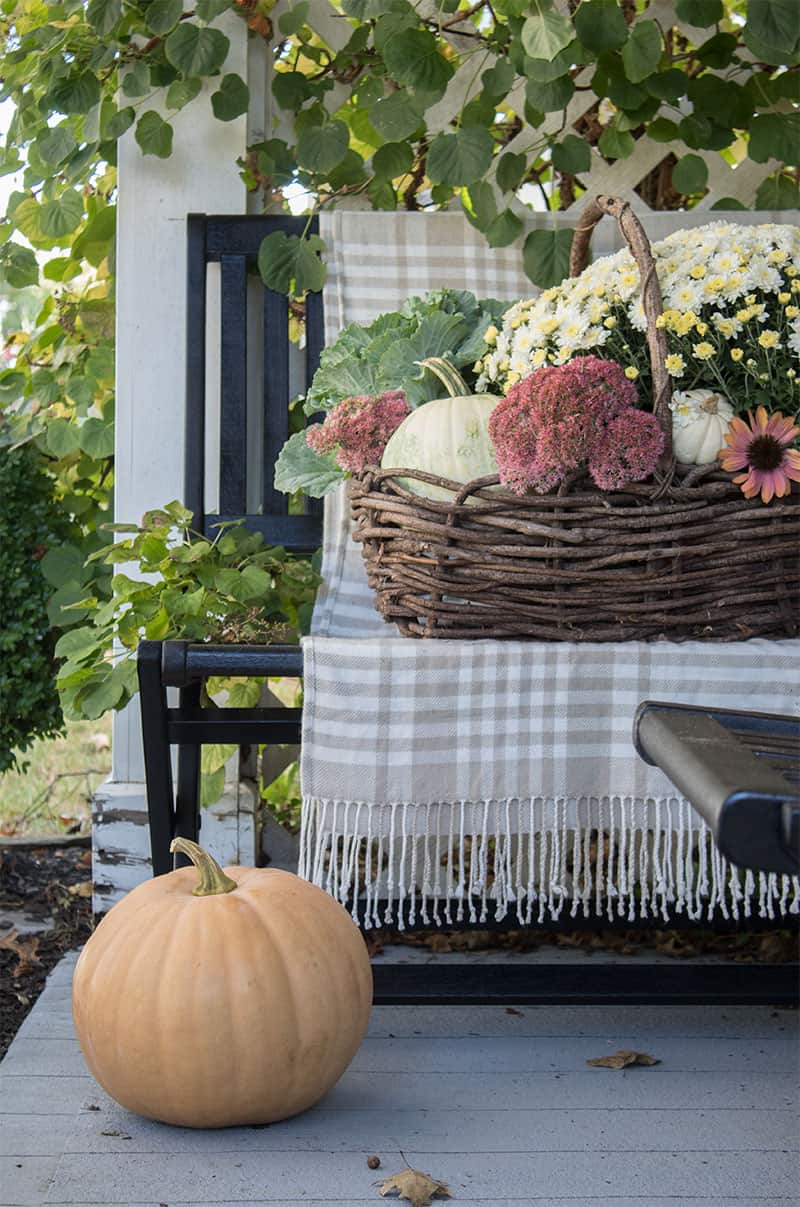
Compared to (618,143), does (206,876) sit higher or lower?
lower

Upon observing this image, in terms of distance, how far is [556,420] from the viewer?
4.68 ft

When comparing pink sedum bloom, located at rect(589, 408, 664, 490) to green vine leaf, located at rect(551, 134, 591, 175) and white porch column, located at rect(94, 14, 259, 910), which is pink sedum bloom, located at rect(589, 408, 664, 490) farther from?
white porch column, located at rect(94, 14, 259, 910)

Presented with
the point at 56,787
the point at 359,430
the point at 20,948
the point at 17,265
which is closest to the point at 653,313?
the point at 359,430

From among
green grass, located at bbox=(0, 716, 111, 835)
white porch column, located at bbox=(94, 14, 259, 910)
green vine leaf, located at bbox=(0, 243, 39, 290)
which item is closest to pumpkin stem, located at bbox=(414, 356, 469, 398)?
white porch column, located at bbox=(94, 14, 259, 910)

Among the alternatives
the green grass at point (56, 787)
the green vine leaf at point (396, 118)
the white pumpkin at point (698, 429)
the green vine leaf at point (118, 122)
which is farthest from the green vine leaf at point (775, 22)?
the green grass at point (56, 787)

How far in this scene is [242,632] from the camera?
180 centimetres

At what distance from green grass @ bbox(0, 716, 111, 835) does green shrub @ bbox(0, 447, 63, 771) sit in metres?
0.42

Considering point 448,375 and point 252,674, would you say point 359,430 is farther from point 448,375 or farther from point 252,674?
point 252,674

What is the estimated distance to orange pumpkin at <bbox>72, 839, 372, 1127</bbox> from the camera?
4.34 ft

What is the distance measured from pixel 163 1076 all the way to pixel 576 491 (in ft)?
2.61

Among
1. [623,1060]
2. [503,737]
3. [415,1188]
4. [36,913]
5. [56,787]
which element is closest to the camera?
[415,1188]

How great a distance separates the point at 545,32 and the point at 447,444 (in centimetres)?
69

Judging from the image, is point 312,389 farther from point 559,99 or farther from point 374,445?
point 559,99

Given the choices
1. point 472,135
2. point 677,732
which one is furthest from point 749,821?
point 472,135
